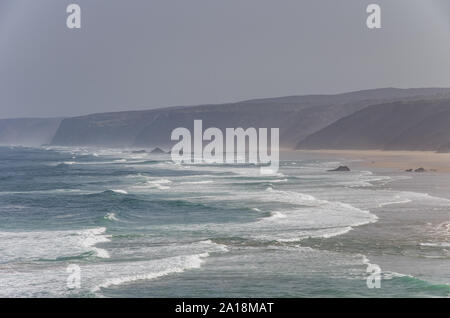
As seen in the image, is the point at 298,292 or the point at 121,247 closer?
the point at 298,292

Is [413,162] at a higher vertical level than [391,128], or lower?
lower

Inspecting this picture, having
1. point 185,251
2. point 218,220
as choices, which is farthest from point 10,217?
point 185,251

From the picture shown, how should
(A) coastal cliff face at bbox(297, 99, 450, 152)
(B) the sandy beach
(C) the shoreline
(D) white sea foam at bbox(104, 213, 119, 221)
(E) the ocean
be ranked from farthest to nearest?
(A) coastal cliff face at bbox(297, 99, 450, 152), (B) the sandy beach, (C) the shoreline, (D) white sea foam at bbox(104, 213, 119, 221), (E) the ocean

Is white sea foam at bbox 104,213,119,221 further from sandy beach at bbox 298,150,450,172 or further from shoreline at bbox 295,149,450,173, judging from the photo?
sandy beach at bbox 298,150,450,172

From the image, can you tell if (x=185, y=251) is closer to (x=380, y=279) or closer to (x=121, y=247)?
(x=121, y=247)

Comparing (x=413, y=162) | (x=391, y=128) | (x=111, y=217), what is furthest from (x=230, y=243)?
(x=391, y=128)

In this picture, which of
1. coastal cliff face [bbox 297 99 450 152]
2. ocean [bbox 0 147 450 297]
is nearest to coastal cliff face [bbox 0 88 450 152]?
coastal cliff face [bbox 297 99 450 152]

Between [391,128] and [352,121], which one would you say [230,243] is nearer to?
[391,128]

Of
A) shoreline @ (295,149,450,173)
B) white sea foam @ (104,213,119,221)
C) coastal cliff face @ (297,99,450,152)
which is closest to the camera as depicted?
white sea foam @ (104,213,119,221)
